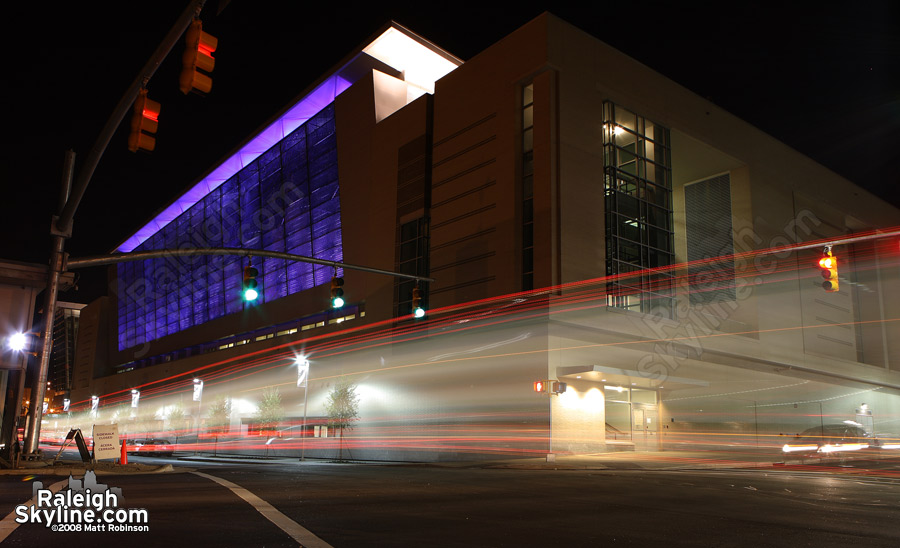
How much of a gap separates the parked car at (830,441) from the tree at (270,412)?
108 ft

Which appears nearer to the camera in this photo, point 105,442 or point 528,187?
point 105,442

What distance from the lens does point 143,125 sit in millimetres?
9414

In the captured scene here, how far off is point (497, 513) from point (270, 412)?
137 ft

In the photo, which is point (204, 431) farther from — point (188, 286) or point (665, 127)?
point (665, 127)

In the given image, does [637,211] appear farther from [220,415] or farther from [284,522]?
[220,415]

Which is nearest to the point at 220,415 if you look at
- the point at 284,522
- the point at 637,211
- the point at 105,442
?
the point at 637,211

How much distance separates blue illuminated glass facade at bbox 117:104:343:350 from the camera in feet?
177

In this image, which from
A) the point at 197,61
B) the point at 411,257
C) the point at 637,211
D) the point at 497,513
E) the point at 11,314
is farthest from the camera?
the point at 411,257

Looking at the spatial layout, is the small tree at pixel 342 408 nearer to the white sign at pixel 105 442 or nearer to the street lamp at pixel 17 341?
the street lamp at pixel 17 341

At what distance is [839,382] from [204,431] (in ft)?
172

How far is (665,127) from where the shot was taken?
4119 cm

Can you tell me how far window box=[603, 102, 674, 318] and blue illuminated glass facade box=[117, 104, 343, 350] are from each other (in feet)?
72.9

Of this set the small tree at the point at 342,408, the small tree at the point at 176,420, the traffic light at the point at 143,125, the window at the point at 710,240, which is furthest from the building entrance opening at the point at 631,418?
the small tree at the point at 176,420

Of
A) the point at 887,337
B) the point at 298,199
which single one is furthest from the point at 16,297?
the point at 887,337
